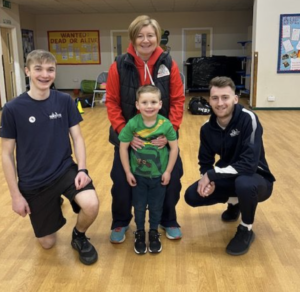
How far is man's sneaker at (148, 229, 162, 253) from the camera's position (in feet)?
7.40

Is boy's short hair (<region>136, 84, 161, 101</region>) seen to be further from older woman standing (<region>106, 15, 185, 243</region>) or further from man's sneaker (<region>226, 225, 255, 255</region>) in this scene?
man's sneaker (<region>226, 225, 255, 255</region>)

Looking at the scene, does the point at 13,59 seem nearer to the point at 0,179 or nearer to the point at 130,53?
the point at 0,179

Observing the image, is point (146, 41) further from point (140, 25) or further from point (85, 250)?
point (85, 250)

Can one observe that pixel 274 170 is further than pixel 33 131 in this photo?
Yes

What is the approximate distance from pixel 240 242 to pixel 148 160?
0.79 meters

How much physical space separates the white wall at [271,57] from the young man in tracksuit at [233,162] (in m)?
5.81

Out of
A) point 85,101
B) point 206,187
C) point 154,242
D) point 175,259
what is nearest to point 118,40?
point 85,101

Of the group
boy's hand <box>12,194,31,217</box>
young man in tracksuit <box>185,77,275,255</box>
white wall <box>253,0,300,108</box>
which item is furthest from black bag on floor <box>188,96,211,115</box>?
boy's hand <box>12,194,31,217</box>

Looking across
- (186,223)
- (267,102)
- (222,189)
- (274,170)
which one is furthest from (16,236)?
(267,102)

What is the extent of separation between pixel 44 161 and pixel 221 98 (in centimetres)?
115

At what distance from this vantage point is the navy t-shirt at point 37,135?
6.71 ft

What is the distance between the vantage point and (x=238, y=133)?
2.26m

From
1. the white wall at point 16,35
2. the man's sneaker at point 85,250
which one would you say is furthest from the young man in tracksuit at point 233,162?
the white wall at point 16,35

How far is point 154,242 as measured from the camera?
7.48 feet
